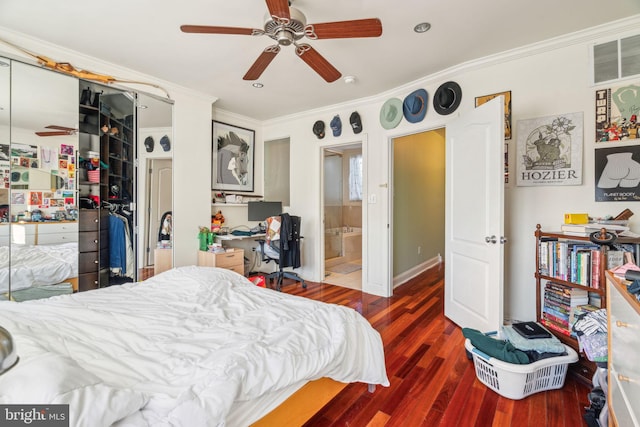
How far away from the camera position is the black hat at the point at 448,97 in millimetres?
2855

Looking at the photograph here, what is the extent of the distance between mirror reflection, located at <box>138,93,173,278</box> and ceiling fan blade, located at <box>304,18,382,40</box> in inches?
88.3

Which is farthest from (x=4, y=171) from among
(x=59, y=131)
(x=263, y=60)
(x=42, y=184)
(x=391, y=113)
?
(x=391, y=113)

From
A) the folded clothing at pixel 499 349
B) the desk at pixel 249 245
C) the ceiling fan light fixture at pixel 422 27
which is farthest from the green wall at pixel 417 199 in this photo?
the desk at pixel 249 245

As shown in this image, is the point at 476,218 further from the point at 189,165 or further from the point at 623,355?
the point at 189,165

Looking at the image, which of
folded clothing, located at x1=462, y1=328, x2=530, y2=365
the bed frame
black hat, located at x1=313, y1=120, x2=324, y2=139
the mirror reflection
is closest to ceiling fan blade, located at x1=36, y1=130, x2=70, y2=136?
the mirror reflection

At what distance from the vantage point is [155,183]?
318cm

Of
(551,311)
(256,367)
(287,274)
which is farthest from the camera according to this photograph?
(287,274)

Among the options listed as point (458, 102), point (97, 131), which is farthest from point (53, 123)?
point (458, 102)

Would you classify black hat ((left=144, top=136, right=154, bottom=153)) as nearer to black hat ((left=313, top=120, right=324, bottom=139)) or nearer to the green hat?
black hat ((left=313, top=120, right=324, bottom=139))

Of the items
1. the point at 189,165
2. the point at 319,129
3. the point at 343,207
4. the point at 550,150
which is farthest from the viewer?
the point at 343,207

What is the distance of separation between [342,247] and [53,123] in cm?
464

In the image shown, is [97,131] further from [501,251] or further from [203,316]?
[501,251]

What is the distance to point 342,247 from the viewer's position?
5.78m

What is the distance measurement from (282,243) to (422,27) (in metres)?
2.86
